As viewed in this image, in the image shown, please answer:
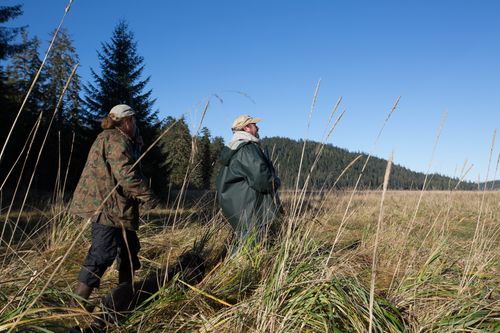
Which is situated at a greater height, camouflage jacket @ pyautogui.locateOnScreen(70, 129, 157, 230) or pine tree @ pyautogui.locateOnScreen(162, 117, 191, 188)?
pine tree @ pyautogui.locateOnScreen(162, 117, 191, 188)

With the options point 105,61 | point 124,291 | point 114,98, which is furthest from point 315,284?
point 105,61

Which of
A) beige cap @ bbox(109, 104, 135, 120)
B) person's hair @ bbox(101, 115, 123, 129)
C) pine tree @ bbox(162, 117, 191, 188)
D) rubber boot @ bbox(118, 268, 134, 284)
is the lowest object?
rubber boot @ bbox(118, 268, 134, 284)

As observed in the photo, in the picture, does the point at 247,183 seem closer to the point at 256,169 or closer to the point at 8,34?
the point at 256,169

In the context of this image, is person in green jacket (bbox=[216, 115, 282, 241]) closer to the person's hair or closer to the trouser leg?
the trouser leg

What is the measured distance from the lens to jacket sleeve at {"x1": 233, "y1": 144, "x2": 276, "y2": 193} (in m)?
3.10

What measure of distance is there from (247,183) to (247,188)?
0.05 m

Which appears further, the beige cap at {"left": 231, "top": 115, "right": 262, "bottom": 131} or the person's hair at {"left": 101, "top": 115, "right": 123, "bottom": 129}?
the beige cap at {"left": 231, "top": 115, "right": 262, "bottom": 131}

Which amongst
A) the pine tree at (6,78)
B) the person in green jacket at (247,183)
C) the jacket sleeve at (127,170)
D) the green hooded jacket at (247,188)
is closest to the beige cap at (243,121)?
the person in green jacket at (247,183)

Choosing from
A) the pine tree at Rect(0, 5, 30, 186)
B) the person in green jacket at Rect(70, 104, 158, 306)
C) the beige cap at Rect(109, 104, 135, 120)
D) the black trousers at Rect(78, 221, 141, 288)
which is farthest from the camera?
the pine tree at Rect(0, 5, 30, 186)

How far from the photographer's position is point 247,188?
3.30 m

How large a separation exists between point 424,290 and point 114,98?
16.0 m

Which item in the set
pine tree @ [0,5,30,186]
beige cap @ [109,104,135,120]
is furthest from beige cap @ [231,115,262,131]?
pine tree @ [0,5,30,186]

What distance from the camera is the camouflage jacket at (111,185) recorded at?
2.44 metres

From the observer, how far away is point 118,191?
2514 mm
